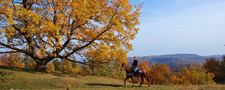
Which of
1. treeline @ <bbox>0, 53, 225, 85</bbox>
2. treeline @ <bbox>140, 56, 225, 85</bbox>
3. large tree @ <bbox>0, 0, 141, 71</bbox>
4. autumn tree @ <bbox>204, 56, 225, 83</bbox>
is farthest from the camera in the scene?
autumn tree @ <bbox>204, 56, 225, 83</bbox>

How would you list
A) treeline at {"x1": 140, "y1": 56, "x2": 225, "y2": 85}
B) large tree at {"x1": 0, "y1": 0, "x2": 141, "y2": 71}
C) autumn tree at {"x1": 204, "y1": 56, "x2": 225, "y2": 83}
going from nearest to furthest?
large tree at {"x1": 0, "y1": 0, "x2": 141, "y2": 71} → treeline at {"x1": 140, "y1": 56, "x2": 225, "y2": 85} → autumn tree at {"x1": 204, "y1": 56, "x2": 225, "y2": 83}

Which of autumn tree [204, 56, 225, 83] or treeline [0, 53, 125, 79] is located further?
autumn tree [204, 56, 225, 83]

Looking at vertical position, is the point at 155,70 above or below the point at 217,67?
below

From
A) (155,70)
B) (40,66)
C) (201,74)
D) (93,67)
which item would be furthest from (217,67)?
(40,66)

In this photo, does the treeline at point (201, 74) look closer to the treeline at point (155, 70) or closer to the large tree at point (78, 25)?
the treeline at point (155, 70)

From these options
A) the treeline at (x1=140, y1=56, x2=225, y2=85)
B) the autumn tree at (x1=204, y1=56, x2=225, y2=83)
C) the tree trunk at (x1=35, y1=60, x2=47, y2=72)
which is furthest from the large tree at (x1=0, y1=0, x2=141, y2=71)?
the autumn tree at (x1=204, y1=56, x2=225, y2=83)

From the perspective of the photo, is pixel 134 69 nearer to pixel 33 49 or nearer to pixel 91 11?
pixel 91 11

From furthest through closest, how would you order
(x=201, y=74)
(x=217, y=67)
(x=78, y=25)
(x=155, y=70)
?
(x=155, y=70) → (x=217, y=67) → (x=201, y=74) → (x=78, y=25)

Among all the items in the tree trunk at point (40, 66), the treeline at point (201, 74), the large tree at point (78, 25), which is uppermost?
the large tree at point (78, 25)

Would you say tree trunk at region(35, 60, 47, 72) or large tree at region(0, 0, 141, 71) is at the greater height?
large tree at region(0, 0, 141, 71)

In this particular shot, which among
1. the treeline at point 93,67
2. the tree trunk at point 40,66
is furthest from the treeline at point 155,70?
the tree trunk at point 40,66

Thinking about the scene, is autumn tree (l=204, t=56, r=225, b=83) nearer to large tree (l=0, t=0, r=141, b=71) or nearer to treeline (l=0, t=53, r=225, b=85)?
treeline (l=0, t=53, r=225, b=85)

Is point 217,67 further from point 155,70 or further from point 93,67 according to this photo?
point 93,67

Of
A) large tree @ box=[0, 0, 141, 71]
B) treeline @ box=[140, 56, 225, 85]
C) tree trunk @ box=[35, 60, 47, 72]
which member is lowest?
treeline @ box=[140, 56, 225, 85]
